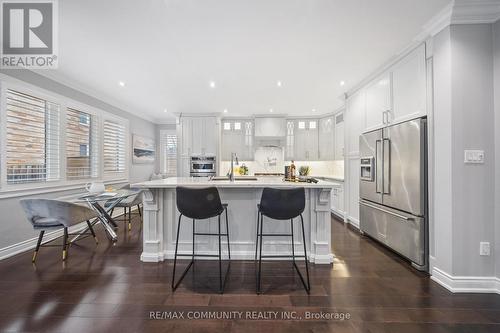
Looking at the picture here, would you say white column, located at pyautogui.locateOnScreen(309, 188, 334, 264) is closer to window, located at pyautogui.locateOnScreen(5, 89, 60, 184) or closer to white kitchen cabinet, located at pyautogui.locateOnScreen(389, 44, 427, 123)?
white kitchen cabinet, located at pyautogui.locateOnScreen(389, 44, 427, 123)

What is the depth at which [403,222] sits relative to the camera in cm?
260

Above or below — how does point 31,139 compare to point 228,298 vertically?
above

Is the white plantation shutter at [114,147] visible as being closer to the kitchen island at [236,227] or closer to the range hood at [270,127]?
the kitchen island at [236,227]

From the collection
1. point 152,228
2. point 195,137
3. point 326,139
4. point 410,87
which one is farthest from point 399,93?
point 195,137

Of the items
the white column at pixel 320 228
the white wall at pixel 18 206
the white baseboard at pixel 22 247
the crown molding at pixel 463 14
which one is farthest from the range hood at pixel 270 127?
the white baseboard at pixel 22 247

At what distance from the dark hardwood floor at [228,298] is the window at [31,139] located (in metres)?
1.20

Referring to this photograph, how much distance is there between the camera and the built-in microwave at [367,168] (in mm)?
3178

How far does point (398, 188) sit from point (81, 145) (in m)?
5.26

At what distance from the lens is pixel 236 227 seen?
2.65 metres

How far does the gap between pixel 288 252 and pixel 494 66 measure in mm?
2831

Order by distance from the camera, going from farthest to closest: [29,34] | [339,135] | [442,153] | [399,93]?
1. [339,135]
2. [399,93]
3. [29,34]
4. [442,153]

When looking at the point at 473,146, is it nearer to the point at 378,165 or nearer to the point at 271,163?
the point at 378,165

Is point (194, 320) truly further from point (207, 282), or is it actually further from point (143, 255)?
point (143, 255)

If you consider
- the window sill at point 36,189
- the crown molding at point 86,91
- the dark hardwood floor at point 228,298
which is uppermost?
the crown molding at point 86,91
